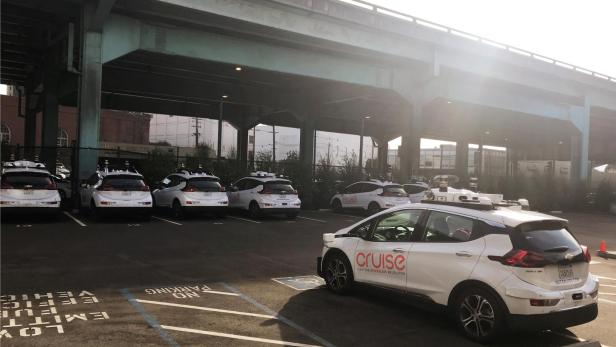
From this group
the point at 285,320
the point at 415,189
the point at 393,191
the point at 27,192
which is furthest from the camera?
the point at 415,189

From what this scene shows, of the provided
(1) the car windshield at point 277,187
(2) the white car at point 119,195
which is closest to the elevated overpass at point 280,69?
(2) the white car at point 119,195

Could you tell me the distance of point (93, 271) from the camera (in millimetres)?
8812

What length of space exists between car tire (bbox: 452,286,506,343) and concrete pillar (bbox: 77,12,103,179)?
16.6 metres

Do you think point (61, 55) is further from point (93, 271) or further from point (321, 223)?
point (93, 271)

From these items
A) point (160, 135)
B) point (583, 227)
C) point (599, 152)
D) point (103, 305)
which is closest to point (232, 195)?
point (103, 305)

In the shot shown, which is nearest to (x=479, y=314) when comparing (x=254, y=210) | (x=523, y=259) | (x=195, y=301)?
(x=523, y=259)

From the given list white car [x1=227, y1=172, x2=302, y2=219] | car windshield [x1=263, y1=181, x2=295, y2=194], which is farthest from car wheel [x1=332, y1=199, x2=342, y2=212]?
car windshield [x1=263, y1=181, x2=295, y2=194]

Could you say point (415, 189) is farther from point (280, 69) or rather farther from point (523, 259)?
point (523, 259)

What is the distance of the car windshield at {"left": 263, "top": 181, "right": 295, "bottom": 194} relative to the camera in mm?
18562

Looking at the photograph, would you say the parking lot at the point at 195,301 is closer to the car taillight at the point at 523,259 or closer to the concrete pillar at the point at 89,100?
the car taillight at the point at 523,259

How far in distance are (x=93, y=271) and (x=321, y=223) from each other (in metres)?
10.3

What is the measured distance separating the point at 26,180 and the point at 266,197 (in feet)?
25.0

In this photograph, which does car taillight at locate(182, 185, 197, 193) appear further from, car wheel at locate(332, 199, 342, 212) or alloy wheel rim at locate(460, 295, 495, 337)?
alloy wheel rim at locate(460, 295, 495, 337)

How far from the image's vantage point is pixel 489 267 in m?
5.68
